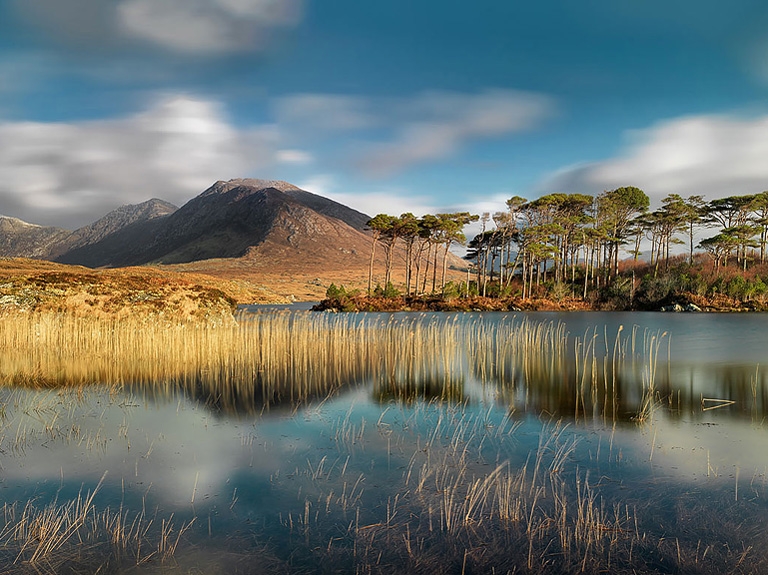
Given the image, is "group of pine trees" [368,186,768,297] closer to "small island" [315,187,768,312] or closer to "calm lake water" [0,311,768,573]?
"small island" [315,187,768,312]

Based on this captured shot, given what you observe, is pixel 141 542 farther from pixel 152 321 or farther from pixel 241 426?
pixel 152 321

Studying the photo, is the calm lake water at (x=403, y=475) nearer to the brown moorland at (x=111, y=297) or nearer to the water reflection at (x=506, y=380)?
the water reflection at (x=506, y=380)

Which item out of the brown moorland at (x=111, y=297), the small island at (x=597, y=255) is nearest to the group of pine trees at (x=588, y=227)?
the small island at (x=597, y=255)

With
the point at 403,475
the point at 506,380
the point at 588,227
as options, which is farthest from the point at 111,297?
the point at 588,227

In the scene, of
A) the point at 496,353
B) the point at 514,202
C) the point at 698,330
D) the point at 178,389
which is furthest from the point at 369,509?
the point at 514,202

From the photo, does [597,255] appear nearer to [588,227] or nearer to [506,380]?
→ [588,227]

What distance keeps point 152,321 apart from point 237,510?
1468 cm

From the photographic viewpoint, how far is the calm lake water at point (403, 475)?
393cm

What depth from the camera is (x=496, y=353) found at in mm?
16469

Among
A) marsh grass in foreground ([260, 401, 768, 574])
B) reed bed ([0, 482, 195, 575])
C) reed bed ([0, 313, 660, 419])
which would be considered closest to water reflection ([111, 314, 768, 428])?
reed bed ([0, 313, 660, 419])

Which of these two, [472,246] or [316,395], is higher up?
[472,246]

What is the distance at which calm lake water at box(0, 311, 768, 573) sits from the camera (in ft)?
12.9

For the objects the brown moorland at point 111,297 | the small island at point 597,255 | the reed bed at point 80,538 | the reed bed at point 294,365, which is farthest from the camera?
the small island at point 597,255

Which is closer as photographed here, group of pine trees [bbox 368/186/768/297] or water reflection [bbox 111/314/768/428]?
water reflection [bbox 111/314/768/428]
